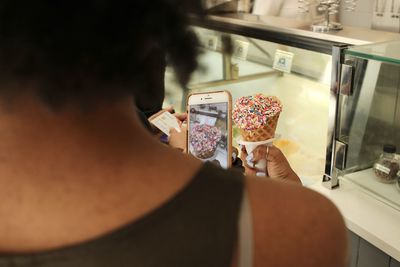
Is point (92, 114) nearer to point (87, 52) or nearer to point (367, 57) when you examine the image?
point (87, 52)

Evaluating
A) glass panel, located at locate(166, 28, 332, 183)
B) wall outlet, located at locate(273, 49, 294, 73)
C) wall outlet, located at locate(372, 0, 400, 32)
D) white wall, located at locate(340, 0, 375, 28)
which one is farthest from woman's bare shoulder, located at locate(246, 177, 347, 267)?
white wall, located at locate(340, 0, 375, 28)

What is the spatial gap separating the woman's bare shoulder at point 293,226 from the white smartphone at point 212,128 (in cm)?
71

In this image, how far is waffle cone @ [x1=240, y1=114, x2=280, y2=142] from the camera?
1246 millimetres

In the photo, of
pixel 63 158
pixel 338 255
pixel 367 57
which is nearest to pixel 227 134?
pixel 367 57

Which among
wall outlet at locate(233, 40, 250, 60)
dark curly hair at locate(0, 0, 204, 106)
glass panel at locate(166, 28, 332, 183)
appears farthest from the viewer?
wall outlet at locate(233, 40, 250, 60)

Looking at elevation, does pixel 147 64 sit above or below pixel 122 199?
above

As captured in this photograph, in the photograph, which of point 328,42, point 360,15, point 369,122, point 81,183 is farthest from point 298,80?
point 81,183

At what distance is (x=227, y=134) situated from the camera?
1.22 meters

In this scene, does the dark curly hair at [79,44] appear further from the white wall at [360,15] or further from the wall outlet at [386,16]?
the white wall at [360,15]

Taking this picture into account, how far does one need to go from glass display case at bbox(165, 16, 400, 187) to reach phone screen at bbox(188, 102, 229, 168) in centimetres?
11

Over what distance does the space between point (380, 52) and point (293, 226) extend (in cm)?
87

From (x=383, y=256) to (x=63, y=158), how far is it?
100cm

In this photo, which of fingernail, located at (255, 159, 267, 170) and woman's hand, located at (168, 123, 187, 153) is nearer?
fingernail, located at (255, 159, 267, 170)

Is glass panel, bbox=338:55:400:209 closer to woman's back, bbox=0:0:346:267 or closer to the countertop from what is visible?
the countertop
